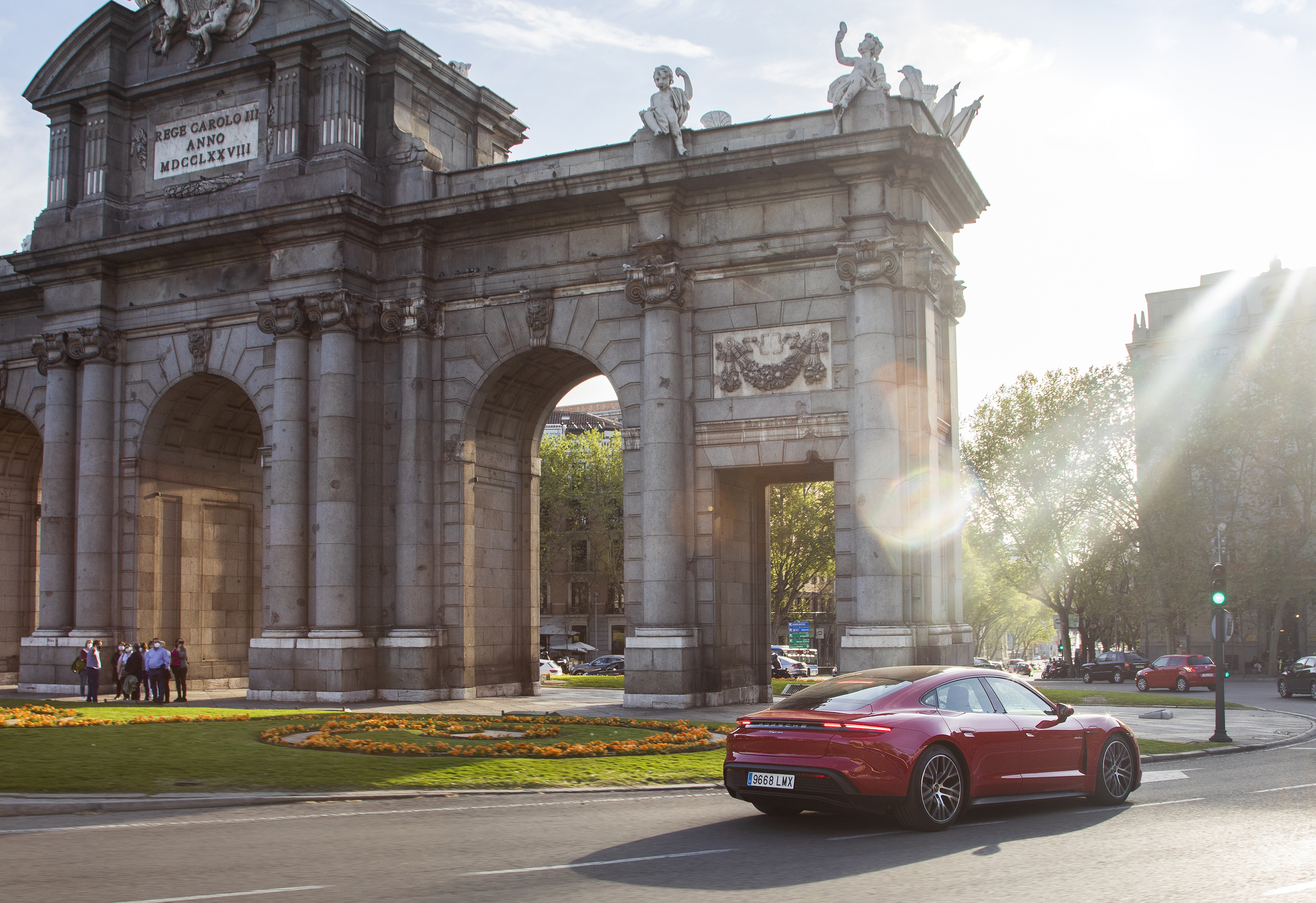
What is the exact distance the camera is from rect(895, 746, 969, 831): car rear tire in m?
10.8

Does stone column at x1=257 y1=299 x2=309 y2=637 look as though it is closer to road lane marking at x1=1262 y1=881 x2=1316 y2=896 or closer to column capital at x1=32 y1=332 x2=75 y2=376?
column capital at x1=32 y1=332 x2=75 y2=376

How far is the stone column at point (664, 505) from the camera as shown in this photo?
25.5 m

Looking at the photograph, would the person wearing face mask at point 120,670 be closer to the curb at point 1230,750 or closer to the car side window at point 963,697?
the curb at point 1230,750

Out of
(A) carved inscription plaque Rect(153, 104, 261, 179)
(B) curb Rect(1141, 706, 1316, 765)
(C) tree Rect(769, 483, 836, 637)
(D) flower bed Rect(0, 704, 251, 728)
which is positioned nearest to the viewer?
(B) curb Rect(1141, 706, 1316, 765)

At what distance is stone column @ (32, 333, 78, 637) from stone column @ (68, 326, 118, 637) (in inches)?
16.3

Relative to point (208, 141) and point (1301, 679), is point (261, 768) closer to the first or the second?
point (208, 141)

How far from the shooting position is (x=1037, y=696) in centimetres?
1265

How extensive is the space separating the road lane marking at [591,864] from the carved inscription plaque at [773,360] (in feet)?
54.9

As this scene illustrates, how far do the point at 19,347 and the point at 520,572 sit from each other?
53.6 feet

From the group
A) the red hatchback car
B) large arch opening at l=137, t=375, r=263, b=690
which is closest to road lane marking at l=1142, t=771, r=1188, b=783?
the red hatchback car

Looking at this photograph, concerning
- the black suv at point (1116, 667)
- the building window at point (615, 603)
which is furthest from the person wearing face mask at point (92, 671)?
the building window at point (615, 603)

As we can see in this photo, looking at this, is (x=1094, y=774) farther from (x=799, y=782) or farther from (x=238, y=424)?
(x=238, y=424)

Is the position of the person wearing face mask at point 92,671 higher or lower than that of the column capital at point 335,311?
lower

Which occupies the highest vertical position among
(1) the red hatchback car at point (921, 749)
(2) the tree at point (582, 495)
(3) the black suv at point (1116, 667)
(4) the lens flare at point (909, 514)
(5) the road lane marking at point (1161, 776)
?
(2) the tree at point (582, 495)
